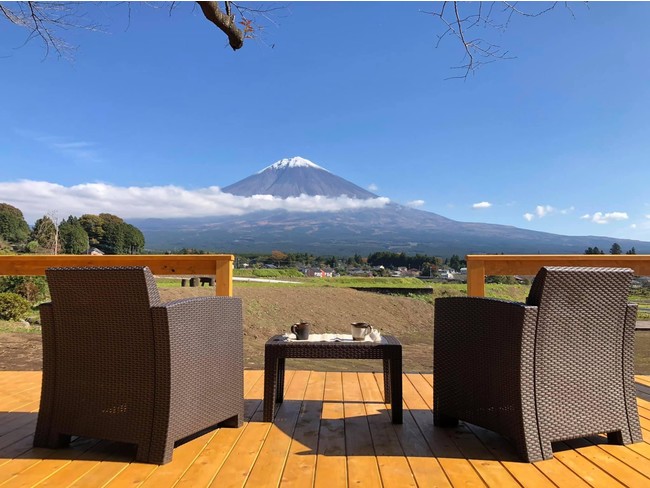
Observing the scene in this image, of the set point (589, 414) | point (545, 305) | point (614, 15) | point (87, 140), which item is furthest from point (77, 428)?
point (87, 140)

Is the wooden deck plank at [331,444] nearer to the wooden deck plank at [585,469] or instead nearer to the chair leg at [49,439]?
the wooden deck plank at [585,469]

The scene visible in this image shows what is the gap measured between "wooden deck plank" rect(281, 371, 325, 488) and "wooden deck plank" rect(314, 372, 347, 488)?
26 millimetres

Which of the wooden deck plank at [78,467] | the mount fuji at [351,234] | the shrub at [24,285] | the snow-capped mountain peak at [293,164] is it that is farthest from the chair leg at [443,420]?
the snow-capped mountain peak at [293,164]

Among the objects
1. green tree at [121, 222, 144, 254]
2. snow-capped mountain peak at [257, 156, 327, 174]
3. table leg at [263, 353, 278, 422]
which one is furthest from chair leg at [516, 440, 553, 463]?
snow-capped mountain peak at [257, 156, 327, 174]

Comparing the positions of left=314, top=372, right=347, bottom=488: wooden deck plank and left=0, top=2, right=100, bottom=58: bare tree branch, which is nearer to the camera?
left=314, top=372, right=347, bottom=488: wooden deck plank

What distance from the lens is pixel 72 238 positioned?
3066 cm

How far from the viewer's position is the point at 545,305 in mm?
1945

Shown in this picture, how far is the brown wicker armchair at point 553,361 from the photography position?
6.37ft

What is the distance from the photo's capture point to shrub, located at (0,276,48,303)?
847 centimetres

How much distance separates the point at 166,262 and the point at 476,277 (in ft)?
7.24

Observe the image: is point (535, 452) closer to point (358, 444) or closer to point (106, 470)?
point (358, 444)

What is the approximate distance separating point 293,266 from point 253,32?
2636cm

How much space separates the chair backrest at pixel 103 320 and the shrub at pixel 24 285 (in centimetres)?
764

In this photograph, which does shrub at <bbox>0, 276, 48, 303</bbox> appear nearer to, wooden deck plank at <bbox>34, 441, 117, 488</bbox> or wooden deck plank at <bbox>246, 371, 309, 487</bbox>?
wooden deck plank at <bbox>246, 371, 309, 487</bbox>
